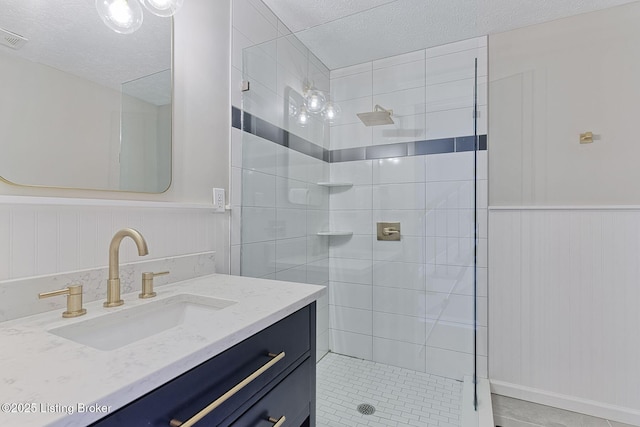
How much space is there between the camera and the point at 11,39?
0.85 m

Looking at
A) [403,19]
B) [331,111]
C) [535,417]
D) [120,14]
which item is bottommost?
[535,417]

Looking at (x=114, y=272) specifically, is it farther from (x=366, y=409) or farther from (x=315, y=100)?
(x=315, y=100)

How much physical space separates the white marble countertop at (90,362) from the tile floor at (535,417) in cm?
166

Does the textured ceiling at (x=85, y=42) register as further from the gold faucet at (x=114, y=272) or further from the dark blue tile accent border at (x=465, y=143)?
the dark blue tile accent border at (x=465, y=143)

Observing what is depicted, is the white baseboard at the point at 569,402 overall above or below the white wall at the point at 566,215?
below

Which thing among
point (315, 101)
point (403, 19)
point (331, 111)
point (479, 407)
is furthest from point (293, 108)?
point (479, 407)

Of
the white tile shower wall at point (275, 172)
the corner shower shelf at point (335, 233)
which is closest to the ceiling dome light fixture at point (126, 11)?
the white tile shower wall at point (275, 172)

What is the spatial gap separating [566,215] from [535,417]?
1184 mm

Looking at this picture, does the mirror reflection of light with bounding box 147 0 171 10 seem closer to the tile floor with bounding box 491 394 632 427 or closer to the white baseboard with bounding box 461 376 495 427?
the white baseboard with bounding box 461 376 495 427

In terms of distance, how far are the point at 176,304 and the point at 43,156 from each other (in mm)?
579

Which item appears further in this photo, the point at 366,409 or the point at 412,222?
the point at 412,222

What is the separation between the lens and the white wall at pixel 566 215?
1.78m

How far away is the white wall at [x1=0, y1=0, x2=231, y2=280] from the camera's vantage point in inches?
33.4

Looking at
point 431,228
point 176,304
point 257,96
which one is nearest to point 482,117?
point 431,228
